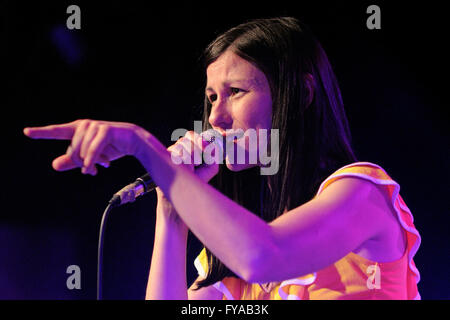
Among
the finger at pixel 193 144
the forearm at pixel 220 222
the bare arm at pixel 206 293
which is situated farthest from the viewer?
the bare arm at pixel 206 293

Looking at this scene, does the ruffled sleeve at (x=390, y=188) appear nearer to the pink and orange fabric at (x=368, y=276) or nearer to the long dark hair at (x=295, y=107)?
the pink and orange fabric at (x=368, y=276)

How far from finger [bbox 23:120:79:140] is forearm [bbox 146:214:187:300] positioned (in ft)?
1.92

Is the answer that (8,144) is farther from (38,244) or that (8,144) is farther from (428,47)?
(428,47)

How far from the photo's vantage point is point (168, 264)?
1384mm

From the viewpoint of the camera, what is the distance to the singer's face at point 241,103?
1.31 metres

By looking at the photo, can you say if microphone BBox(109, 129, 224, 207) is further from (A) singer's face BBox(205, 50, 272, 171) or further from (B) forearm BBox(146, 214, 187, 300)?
(B) forearm BBox(146, 214, 187, 300)

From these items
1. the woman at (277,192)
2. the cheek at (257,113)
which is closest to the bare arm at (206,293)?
the woman at (277,192)

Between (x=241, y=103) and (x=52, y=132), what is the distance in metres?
0.60

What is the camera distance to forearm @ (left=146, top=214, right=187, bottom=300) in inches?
54.1

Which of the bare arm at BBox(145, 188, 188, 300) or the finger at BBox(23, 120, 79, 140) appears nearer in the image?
the finger at BBox(23, 120, 79, 140)

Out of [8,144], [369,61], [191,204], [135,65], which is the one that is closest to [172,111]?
[135,65]

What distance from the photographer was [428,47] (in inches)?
75.6

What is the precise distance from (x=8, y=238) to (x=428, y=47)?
2189mm

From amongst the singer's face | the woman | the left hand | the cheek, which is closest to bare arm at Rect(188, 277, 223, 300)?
the woman
